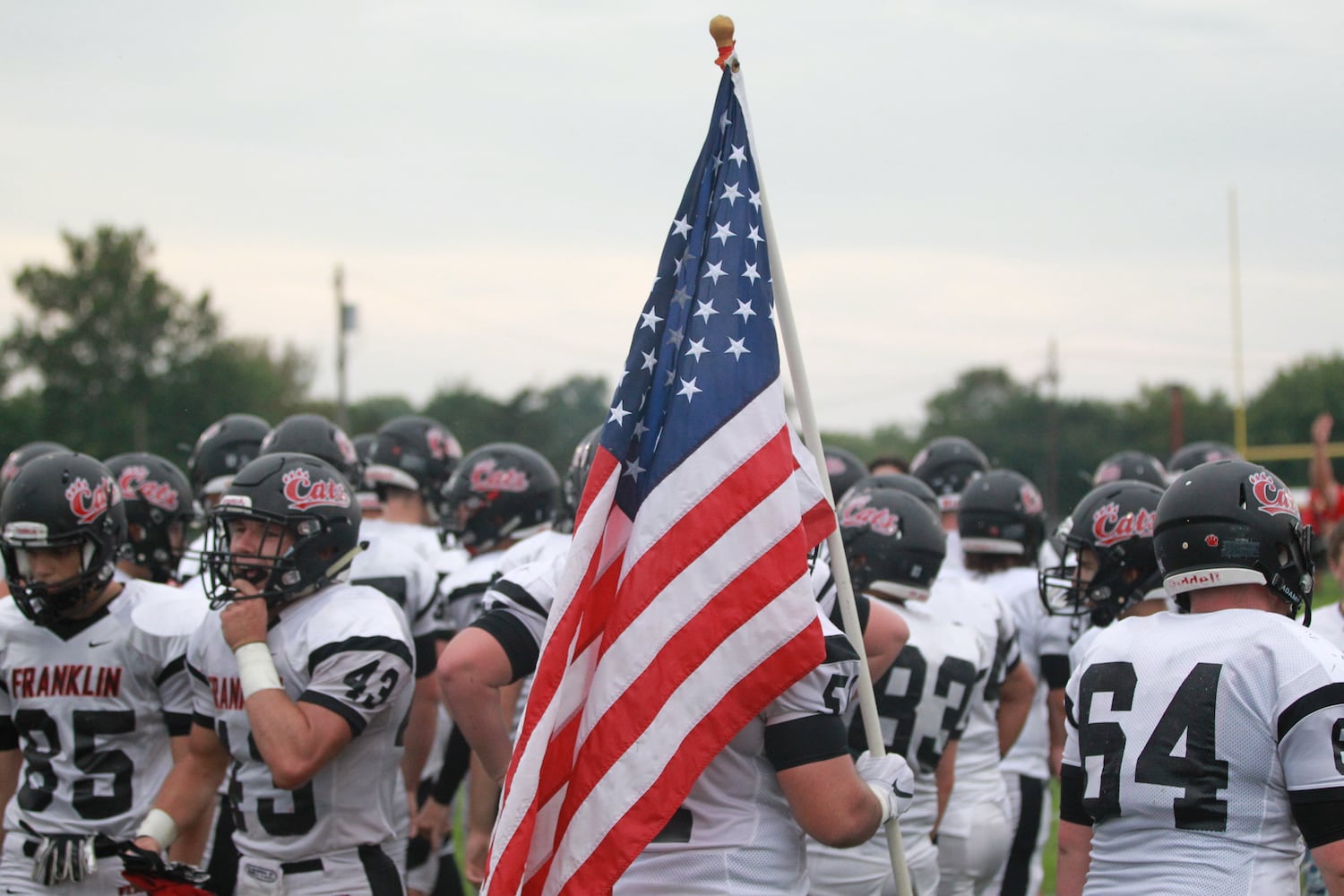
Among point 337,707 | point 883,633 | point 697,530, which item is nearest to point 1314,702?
point 697,530

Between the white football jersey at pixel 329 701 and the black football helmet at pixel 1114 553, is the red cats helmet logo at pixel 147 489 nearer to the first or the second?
the white football jersey at pixel 329 701

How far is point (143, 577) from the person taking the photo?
6.07 m

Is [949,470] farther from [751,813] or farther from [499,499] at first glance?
[751,813]

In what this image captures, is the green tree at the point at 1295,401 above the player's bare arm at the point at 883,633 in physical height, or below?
below

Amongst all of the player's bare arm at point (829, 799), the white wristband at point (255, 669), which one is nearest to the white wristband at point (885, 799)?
the player's bare arm at point (829, 799)

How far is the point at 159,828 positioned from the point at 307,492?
1.17m

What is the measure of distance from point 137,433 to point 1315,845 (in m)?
49.5

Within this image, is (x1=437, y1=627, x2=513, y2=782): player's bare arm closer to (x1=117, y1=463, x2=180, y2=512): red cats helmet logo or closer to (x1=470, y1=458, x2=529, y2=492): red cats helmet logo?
(x1=117, y1=463, x2=180, y2=512): red cats helmet logo

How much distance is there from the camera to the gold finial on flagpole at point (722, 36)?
367 cm

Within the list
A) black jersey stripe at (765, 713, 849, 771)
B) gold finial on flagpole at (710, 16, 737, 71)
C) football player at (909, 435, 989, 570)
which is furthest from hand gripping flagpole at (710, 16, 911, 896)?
football player at (909, 435, 989, 570)

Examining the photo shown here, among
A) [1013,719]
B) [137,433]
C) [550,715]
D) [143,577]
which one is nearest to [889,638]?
[550,715]

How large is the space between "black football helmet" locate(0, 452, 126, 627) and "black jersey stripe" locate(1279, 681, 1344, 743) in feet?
12.4

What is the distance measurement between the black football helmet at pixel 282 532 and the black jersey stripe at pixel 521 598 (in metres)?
0.76

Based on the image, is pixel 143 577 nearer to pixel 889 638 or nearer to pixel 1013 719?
pixel 889 638
